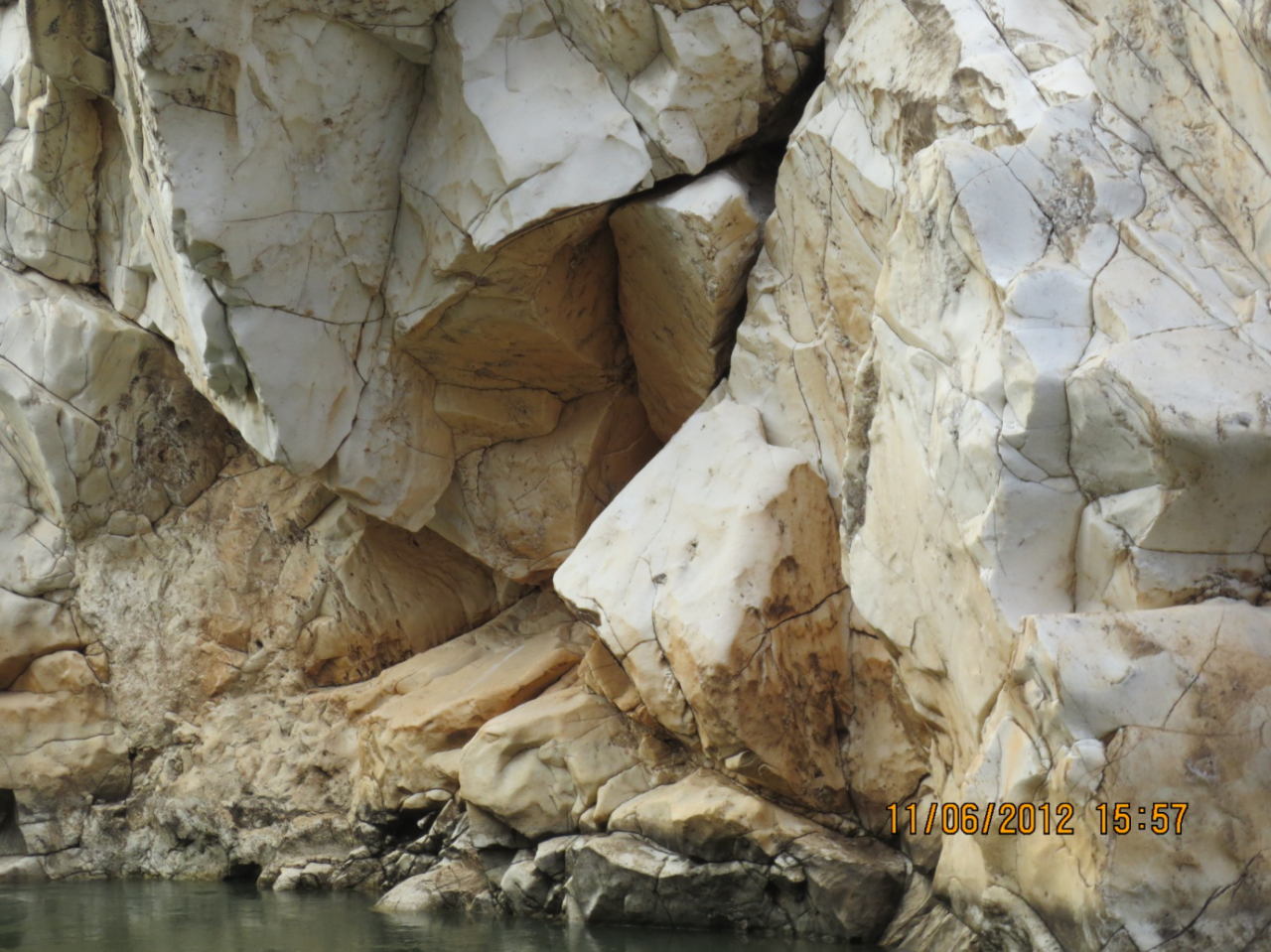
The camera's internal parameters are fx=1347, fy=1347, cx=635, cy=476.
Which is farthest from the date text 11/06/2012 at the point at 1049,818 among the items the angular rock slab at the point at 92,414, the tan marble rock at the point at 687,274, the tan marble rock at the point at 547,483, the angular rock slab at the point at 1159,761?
the angular rock slab at the point at 92,414

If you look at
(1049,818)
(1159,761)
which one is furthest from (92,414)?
(1159,761)

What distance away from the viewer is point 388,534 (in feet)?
27.0

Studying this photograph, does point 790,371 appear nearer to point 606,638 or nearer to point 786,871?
point 606,638

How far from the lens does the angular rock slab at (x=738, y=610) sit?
5.54 m

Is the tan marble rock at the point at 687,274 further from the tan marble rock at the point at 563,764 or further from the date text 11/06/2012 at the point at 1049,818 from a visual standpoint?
the date text 11/06/2012 at the point at 1049,818

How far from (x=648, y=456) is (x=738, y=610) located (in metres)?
2.57

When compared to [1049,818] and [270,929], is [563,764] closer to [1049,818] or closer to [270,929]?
[270,929]

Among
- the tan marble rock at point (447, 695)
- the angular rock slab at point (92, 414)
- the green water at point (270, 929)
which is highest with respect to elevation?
the angular rock slab at point (92, 414)

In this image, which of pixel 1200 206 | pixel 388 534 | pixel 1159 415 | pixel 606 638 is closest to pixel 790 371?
pixel 606 638

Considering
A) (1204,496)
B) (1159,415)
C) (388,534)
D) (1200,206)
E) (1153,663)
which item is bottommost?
(388,534)

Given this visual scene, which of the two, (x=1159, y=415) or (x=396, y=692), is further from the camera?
(x=396, y=692)

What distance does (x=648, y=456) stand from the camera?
26.3 ft

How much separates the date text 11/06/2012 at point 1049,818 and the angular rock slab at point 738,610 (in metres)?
0.86

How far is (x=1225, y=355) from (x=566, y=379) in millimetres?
4226
